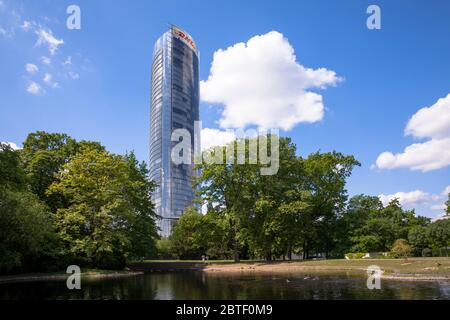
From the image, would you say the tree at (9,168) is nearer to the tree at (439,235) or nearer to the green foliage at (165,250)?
the green foliage at (165,250)

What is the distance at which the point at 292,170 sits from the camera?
6244 centimetres

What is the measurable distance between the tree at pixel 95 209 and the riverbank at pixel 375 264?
1470 centimetres

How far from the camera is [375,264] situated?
4050cm

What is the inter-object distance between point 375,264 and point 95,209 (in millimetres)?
32708

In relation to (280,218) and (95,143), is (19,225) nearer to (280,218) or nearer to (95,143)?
(95,143)

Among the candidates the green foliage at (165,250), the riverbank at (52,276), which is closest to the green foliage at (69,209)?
the riverbank at (52,276)

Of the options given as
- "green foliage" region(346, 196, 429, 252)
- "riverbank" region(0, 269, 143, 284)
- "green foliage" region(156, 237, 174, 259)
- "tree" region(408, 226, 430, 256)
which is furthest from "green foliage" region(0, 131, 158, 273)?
"tree" region(408, 226, 430, 256)

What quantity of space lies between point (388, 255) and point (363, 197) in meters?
26.8

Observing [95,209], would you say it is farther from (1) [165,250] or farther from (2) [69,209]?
(1) [165,250]

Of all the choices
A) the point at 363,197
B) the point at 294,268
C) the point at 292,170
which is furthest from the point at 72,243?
the point at 363,197

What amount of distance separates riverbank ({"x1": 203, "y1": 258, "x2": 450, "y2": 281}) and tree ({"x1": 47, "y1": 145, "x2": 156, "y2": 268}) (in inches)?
579

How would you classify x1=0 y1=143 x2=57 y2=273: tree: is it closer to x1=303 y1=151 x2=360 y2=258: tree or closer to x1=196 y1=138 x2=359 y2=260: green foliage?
x1=196 y1=138 x2=359 y2=260: green foliage

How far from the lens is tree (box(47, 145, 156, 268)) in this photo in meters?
A: 45.5

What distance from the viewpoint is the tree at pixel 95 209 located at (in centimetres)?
4550
